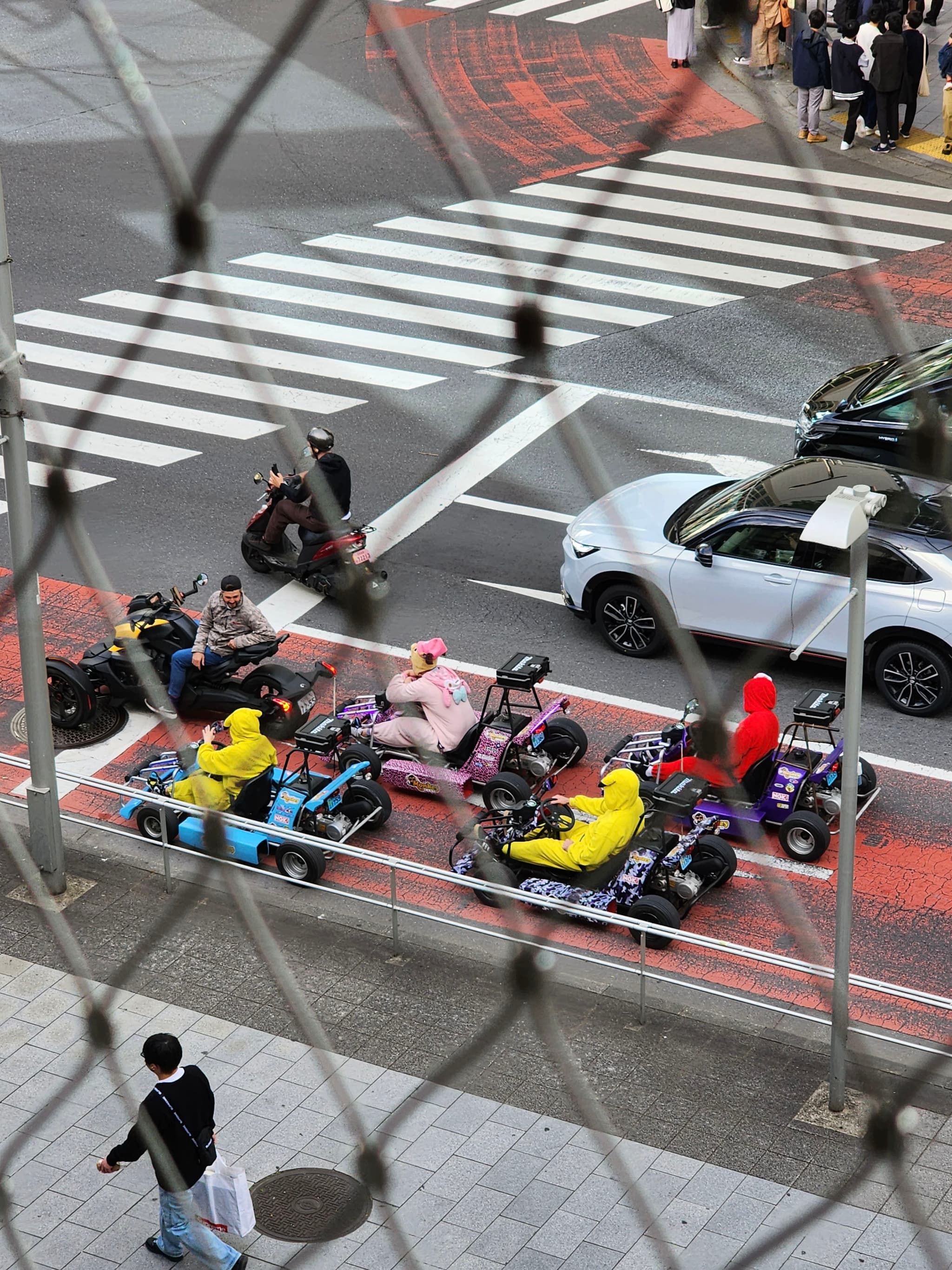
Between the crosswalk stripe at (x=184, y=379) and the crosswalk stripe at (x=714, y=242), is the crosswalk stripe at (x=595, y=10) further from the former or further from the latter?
the crosswalk stripe at (x=184, y=379)

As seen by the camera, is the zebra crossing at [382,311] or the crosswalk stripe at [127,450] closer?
the zebra crossing at [382,311]

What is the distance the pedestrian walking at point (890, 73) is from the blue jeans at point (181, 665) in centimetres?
596

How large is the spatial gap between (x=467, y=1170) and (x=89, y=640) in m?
5.52

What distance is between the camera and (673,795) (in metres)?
8.89

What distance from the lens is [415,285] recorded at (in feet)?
46.2

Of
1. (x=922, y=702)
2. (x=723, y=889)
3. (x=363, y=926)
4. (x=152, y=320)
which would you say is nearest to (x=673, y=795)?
(x=723, y=889)

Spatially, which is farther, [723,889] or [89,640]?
[89,640]

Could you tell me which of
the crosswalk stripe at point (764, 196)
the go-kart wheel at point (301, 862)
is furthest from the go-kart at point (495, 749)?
the crosswalk stripe at point (764, 196)

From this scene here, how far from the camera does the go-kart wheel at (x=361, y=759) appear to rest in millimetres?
9938

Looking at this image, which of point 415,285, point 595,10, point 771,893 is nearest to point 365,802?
point 771,893

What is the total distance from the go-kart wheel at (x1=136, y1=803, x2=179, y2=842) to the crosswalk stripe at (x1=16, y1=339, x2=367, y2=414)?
17.4ft

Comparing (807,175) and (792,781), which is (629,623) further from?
(807,175)

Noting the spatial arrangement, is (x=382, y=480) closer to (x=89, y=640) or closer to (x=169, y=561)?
(x=169, y=561)

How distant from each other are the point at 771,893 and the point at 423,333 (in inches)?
296
